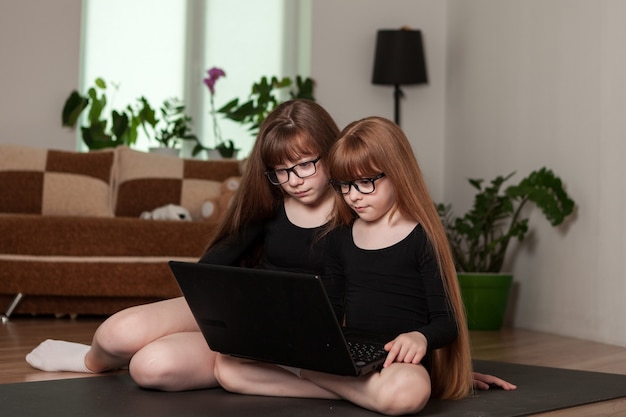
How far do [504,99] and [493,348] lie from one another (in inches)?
58.6

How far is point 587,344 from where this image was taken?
124 inches

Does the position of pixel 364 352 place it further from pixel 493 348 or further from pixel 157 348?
pixel 493 348

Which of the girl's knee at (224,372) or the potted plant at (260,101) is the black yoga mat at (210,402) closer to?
the girl's knee at (224,372)

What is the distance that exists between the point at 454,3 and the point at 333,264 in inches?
128

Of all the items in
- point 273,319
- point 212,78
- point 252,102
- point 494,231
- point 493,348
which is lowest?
point 493,348

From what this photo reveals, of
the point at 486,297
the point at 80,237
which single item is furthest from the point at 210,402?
the point at 486,297

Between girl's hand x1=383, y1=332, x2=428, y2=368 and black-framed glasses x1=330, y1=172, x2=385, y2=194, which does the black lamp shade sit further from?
girl's hand x1=383, y1=332, x2=428, y2=368

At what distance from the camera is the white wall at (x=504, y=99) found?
10.7ft

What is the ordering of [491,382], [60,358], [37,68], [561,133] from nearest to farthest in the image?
[491,382]
[60,358]
[561,133]
[37,68]

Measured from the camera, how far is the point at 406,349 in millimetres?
1533

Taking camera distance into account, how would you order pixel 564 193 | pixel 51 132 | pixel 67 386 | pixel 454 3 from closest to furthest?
pixel 67 386
pixel 564 193
pixel 51 132
pixel 454 3

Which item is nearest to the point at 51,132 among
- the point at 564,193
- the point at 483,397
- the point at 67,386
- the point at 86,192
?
the point at 86,192

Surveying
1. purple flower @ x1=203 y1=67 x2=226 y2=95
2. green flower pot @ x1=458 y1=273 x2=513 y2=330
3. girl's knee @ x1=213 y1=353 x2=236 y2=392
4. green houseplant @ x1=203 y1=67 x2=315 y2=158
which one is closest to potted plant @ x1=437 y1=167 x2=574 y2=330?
green flower pot @ x1=458 y1=273 x2=513 y2=330

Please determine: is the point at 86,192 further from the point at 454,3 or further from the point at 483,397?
the point at 483,397
